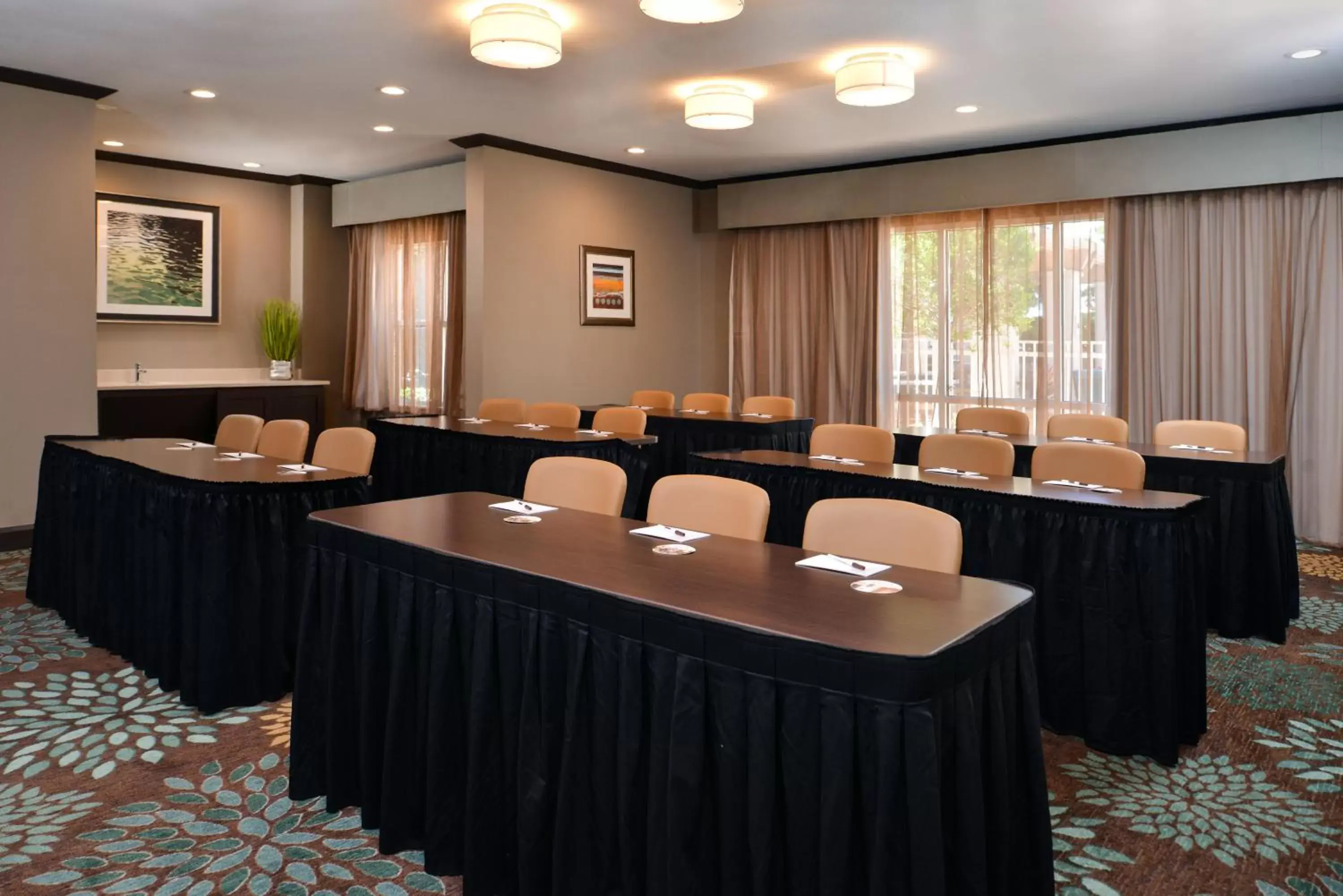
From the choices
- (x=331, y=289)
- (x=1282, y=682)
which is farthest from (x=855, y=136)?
(x=331, y=289)

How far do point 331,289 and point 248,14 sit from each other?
17.0 ft

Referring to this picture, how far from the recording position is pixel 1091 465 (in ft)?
12.7

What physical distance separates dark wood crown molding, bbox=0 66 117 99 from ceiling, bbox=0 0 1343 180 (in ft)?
0.33

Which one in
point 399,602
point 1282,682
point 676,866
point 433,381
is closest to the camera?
point 676,866

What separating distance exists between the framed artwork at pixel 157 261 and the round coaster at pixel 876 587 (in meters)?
8.23

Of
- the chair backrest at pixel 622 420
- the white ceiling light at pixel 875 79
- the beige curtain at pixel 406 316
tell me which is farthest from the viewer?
Answer: the beige curtain at pixel 406 316

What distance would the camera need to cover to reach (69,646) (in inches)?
166

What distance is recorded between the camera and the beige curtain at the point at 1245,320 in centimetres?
655

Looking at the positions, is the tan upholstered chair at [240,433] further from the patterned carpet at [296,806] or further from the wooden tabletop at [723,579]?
the wooden tabletop at [723,579]

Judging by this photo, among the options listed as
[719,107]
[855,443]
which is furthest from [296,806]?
[719,107]

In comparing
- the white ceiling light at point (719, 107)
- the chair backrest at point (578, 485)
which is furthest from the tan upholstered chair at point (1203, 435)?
the chair backrest at point (578, 485)

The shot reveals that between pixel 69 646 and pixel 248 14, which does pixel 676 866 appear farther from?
pixel 248 14

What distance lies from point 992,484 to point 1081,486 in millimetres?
320

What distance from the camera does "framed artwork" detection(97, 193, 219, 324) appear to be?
8305 mm
